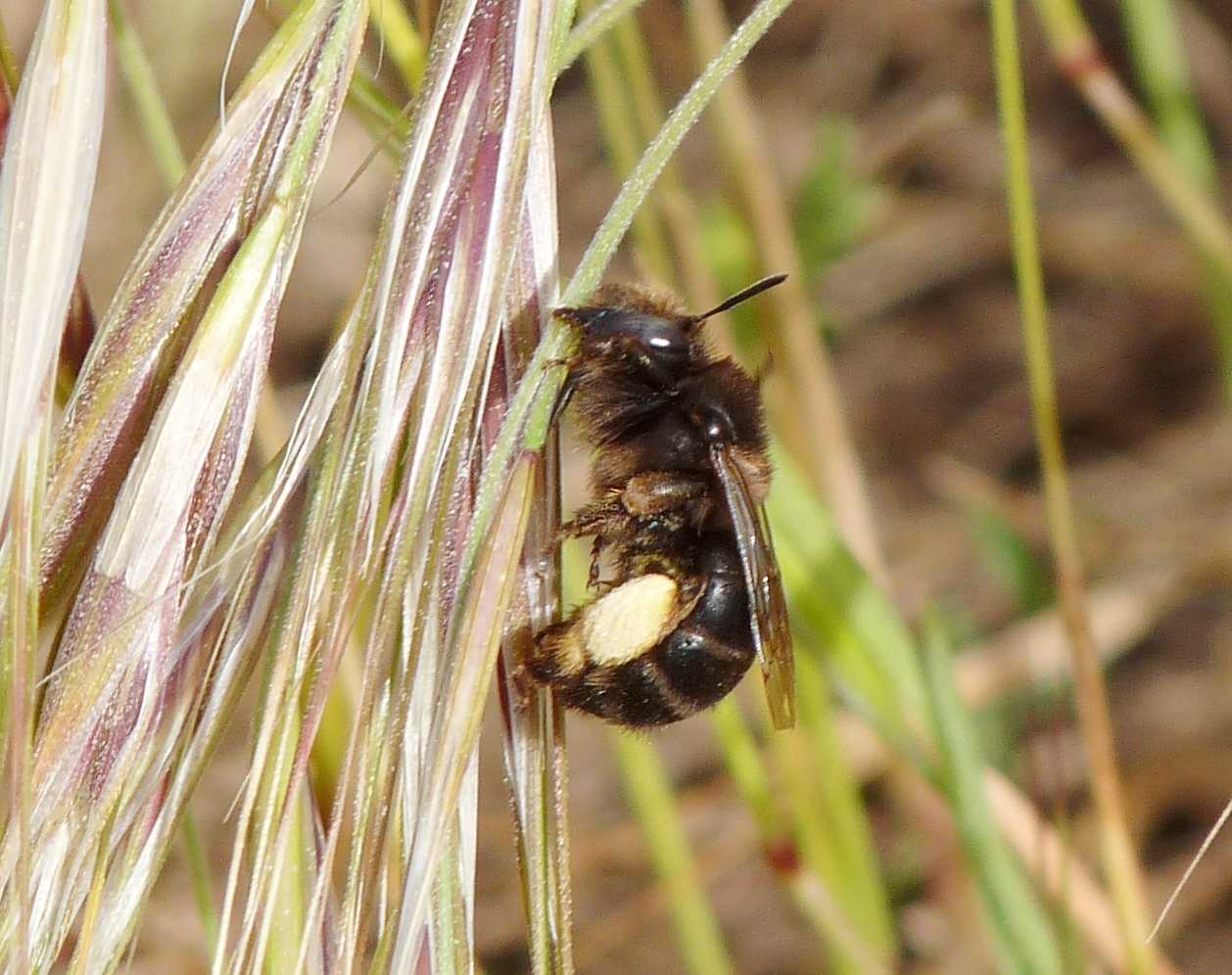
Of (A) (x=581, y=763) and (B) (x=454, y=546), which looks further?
(A) (x=581, y=763)

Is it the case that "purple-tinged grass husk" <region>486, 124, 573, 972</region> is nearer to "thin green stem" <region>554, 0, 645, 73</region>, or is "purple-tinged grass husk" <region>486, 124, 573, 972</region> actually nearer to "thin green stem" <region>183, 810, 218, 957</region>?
"thin green stem" <region>554, 0, 645, 73</region>

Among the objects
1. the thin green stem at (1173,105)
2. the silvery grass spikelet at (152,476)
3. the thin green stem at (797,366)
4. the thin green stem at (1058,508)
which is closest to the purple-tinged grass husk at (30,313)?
the silvery grass spikelet at (152,476)

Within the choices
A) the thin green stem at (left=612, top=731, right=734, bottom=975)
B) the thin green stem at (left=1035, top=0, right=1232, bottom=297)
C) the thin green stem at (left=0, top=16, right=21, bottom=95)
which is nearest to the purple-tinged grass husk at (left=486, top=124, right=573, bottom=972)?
the thin green stem at (left=0, top=16, right=21, bottom=95)

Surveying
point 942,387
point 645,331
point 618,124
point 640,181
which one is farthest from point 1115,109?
point 942,387

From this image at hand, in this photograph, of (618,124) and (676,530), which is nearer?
(676,530)

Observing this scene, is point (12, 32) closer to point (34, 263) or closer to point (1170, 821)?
point (34, 263)

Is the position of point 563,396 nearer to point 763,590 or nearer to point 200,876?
point 763,590

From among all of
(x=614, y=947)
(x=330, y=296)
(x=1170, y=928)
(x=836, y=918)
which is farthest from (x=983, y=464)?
(x=836, y=918)
